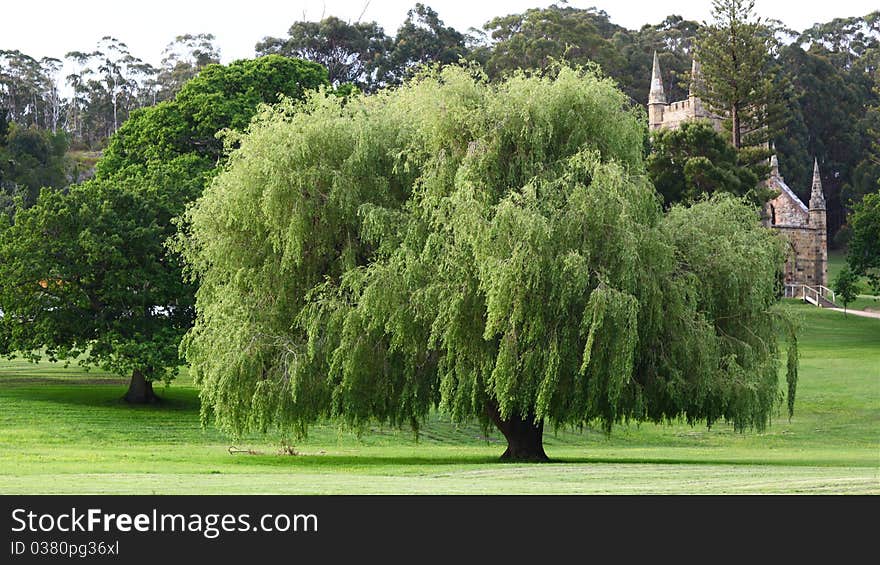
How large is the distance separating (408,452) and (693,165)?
34.7 metres

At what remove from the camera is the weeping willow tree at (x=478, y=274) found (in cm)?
2241

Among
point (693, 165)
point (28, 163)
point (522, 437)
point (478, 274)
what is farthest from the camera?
point (28, 163)

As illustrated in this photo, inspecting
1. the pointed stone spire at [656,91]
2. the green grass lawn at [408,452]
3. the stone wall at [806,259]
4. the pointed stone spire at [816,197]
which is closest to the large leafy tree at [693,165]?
the green grass lawn at [408,452]

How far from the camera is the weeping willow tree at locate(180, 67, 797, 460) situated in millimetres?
22406

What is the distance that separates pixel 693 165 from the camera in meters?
60.0

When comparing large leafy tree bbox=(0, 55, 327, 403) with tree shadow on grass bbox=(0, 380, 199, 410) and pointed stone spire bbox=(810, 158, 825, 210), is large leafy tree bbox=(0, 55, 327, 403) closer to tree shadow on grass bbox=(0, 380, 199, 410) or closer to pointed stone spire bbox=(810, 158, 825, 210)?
tree shadow on grass bbox=(0, 380, 199, 410)

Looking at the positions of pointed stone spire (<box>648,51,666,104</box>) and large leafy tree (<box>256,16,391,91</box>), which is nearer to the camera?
pointed stone spire (<box>648,51,666,104</box>)

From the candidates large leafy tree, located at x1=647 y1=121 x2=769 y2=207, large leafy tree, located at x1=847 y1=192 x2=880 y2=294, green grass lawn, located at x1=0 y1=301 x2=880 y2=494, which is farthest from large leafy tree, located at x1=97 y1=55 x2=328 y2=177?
large leafy tree, located at x1=847 y1=192 x2=880 y2=294

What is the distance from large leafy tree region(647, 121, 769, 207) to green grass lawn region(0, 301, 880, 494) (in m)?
12.7

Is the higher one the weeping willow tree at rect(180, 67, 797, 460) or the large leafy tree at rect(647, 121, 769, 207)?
the large leafy tree at rect(647, 121, 769, 207)

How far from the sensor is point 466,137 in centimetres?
2412

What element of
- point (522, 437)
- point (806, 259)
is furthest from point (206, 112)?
point (806, 259)

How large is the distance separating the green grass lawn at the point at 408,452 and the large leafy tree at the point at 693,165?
12.7m

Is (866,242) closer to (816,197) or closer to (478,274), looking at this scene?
(816,197)
